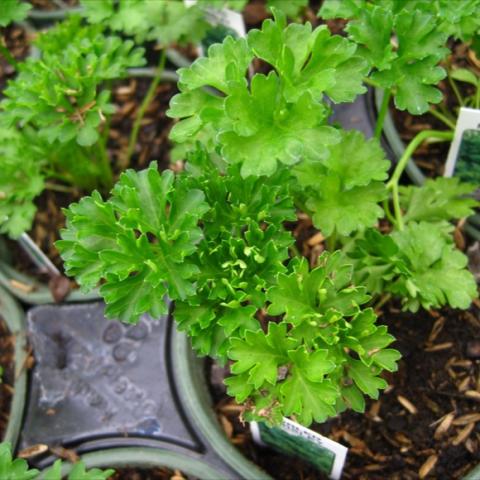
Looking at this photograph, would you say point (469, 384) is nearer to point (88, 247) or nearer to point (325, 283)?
point (325, 283)

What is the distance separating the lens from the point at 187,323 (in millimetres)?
1100

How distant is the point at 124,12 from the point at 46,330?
0.75 metres

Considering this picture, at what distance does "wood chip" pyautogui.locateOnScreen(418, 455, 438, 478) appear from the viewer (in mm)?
1340

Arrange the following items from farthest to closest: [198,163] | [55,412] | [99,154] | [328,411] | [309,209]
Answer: [99,154], [55,412], [309,209], [198,163], [328,411]

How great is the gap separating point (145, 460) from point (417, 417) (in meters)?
0.54

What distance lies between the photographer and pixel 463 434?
1360mm

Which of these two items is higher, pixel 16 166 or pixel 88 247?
pixel 88 247

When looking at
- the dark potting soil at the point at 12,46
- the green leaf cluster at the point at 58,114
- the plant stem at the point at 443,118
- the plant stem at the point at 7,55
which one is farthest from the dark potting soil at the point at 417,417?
the dark potting soil at the point at 12,46

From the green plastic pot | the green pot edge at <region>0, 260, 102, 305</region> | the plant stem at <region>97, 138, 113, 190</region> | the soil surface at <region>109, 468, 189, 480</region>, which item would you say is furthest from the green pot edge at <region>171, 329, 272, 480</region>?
the plant stem at <region>97, 138, 113, 190</region>

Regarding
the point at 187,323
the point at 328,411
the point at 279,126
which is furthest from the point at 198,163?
the point at 328,411

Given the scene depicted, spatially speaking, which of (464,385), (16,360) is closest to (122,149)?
(16,360)

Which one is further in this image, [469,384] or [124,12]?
[124,12]

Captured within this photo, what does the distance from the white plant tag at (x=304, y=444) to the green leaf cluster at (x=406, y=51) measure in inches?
22.7

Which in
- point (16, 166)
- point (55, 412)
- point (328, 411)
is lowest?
point (55, 412)
